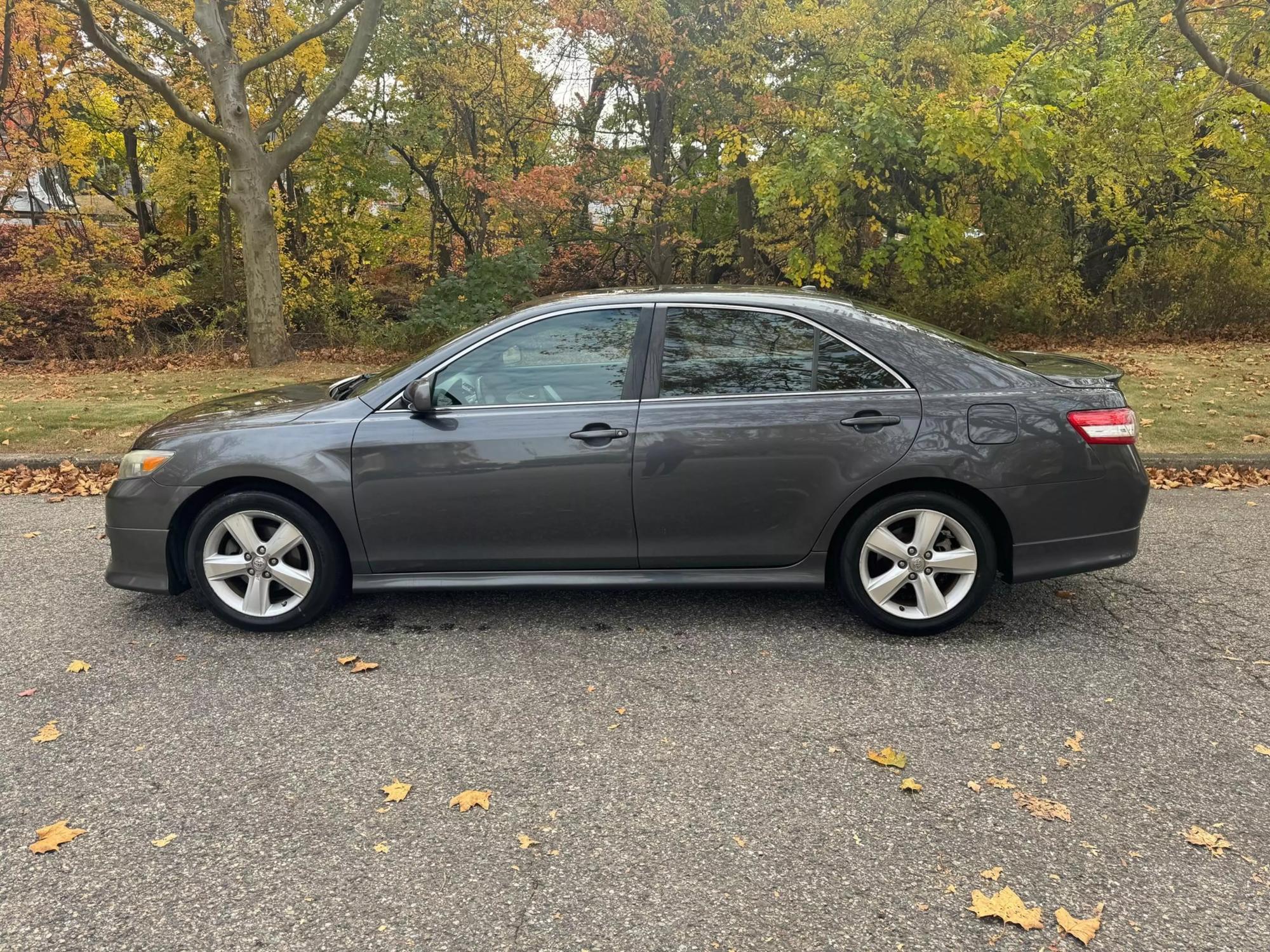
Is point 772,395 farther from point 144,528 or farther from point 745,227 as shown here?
point 745,227

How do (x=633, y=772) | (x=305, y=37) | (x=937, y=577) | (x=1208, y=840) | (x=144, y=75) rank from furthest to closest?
(x=305, y=37)
(x=144, y=75)
(x=937, y=577)
(x=633, y=772)
(x=1208, y=840)

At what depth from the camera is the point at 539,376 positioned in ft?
14.3

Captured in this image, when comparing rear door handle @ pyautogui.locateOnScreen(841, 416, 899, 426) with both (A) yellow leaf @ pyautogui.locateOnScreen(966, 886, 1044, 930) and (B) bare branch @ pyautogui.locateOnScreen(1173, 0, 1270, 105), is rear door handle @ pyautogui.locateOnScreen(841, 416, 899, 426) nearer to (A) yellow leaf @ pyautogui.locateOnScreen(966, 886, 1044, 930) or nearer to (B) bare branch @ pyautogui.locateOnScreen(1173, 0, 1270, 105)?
(A) yellow leaf @ pyautogui.locateOnScreen(966, 886, 1044, 930)

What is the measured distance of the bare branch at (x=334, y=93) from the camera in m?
12.8

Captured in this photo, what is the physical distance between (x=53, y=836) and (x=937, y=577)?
3.60 metres

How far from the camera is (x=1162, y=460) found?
25.1 ft

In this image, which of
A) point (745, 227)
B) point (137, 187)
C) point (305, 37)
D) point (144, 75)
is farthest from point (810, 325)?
point (137, 187)

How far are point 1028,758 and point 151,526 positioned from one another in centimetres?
394

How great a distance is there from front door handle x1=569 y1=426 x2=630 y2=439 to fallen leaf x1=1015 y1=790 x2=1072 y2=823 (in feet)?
7.08

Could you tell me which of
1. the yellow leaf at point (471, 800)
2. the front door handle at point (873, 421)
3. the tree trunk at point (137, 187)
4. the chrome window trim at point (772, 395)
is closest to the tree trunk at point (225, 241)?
the tree trunk at point (137, 187)

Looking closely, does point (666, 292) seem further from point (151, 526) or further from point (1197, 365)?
point (1197, 365)

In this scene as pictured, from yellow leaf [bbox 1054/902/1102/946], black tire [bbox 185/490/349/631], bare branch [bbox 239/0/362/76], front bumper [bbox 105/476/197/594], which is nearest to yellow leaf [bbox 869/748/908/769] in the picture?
yellow leaf [bbox 1054/902/1102/946]

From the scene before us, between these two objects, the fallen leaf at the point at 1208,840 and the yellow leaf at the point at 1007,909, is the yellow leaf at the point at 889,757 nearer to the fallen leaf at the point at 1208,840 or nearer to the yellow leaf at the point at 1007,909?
the yellow leaf at the point at 1007,909

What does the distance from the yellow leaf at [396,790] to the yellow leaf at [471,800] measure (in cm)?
18
